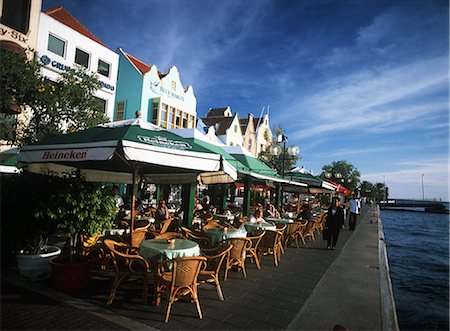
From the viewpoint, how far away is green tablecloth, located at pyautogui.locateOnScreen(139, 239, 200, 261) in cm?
457

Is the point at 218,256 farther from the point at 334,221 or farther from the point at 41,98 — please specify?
the point at 41,98

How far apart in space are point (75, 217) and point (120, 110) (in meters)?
19.0

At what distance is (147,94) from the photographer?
22.2 meters

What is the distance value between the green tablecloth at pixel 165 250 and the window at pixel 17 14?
51.9 feet

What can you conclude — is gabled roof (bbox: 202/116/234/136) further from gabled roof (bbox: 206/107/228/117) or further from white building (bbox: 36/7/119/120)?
white building (bbox: 36/7/119/120)

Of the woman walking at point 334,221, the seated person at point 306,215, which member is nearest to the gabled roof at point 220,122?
the seated person at point 306,215

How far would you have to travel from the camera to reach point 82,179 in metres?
5.29

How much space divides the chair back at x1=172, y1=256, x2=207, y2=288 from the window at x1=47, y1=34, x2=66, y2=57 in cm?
Answer: 1735

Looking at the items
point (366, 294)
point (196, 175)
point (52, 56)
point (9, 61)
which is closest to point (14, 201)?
point (196, 175)

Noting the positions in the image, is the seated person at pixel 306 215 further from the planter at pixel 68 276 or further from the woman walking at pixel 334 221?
the planter at pixel 68 276

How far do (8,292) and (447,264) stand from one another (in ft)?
→ 57.6

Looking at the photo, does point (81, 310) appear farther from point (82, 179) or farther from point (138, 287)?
point (82, 179)

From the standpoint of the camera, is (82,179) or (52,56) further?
(52,56)

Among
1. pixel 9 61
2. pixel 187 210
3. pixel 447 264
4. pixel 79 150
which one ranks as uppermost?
pixel 9 61
